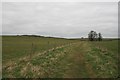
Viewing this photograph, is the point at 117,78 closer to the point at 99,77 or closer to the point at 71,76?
the point at 99,77

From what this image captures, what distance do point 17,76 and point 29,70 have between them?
1.55m

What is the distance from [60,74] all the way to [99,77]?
10.6 feet

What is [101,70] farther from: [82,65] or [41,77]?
[41,77]

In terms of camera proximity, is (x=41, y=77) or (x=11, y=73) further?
(x=11, y=73)

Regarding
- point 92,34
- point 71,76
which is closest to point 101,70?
point 71,76

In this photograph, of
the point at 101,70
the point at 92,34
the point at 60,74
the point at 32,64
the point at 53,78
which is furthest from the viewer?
the point at 92,34

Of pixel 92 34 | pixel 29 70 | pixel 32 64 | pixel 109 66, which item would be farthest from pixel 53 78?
pixel 92 34

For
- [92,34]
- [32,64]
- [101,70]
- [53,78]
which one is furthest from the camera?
[92,34]

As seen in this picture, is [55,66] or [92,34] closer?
[55,66]

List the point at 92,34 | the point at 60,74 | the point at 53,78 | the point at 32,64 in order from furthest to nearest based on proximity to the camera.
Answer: the point at 92,34, the point at 32,64, the point at 60,74, the point at 53,78

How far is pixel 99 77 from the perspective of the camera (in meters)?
16.6

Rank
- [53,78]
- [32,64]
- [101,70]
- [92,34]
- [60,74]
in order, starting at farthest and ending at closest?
[92,34] → [32,64] → [101,70] → [60,74] → [53,78]

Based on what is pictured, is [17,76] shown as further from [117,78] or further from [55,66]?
[117,78]

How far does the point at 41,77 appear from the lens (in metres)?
16.3
